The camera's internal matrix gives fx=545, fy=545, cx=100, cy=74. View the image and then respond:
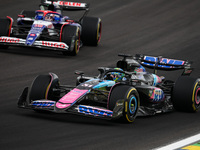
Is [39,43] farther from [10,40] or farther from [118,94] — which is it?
[118,94]

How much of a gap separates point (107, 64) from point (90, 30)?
3.28 m

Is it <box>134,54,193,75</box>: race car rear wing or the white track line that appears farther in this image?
<box>134,54,193,75</box>: race car rear wing

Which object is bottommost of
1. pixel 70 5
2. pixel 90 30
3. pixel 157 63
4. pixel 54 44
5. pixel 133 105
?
pixel 133 105

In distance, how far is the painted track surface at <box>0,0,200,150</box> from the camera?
882 centimetres

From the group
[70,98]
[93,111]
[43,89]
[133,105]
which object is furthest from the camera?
[43,89]

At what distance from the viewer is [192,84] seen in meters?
11.7

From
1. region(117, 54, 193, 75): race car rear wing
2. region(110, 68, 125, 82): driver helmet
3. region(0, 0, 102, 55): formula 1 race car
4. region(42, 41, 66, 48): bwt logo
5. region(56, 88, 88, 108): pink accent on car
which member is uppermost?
region(0, 0, 102, 55): formula 1 race car

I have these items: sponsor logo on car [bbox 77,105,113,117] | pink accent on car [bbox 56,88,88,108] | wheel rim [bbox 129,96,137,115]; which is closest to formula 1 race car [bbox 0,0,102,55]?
pink accent on car [bbox 56,88,88,108]

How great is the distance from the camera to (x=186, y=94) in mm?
11672

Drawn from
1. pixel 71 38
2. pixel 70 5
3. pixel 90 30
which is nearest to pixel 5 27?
pixel 71 38

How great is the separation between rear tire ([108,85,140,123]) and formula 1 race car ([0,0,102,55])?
26.7 feet

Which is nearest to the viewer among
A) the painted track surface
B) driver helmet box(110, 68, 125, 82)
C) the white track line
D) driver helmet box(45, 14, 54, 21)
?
the white track line

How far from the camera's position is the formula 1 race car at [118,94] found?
10133 mm

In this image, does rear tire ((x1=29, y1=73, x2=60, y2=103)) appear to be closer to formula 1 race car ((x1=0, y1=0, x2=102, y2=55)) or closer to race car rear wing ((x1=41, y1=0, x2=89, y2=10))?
formula 1 race car ((x1=0, y1=0, x2=102, y2=55))
